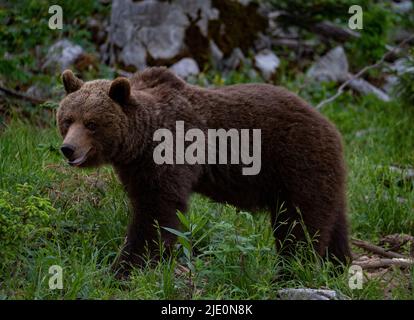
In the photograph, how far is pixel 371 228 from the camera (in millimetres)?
7113

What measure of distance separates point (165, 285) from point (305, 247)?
4.05 feet

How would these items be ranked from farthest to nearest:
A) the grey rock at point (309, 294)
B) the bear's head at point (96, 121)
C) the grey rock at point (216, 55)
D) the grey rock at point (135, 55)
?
the grey rock at point (216, 55), the grey rock at point (135, 55), the bear's head at point (96, 121), the grey rock at point (309, 294)

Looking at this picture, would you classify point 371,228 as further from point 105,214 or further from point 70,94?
point 70,94

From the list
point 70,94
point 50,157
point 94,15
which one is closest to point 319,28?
point 94,15

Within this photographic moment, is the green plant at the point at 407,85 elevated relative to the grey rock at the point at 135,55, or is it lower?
lower

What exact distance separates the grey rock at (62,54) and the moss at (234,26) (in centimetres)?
201

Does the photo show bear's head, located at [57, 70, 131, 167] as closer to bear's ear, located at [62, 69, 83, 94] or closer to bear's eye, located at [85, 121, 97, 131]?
bear's eye, located at [85, 121, 97, 131]

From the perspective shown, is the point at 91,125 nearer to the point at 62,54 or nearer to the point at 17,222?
the point at 17,222

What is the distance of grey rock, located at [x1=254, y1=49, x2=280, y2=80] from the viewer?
36.3 feet

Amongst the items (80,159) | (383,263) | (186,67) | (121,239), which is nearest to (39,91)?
(186,67)

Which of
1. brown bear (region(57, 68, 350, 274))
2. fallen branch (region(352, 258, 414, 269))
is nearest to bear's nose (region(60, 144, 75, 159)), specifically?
brown bear (region(57, 68, 350, 274))

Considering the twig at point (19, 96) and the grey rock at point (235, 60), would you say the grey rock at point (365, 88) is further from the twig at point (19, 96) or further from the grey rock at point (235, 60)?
the twig at point (19, 96)

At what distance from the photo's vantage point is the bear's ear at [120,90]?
5.22 m

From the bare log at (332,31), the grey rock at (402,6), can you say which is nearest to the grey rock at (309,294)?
the bare log at (332,31)
